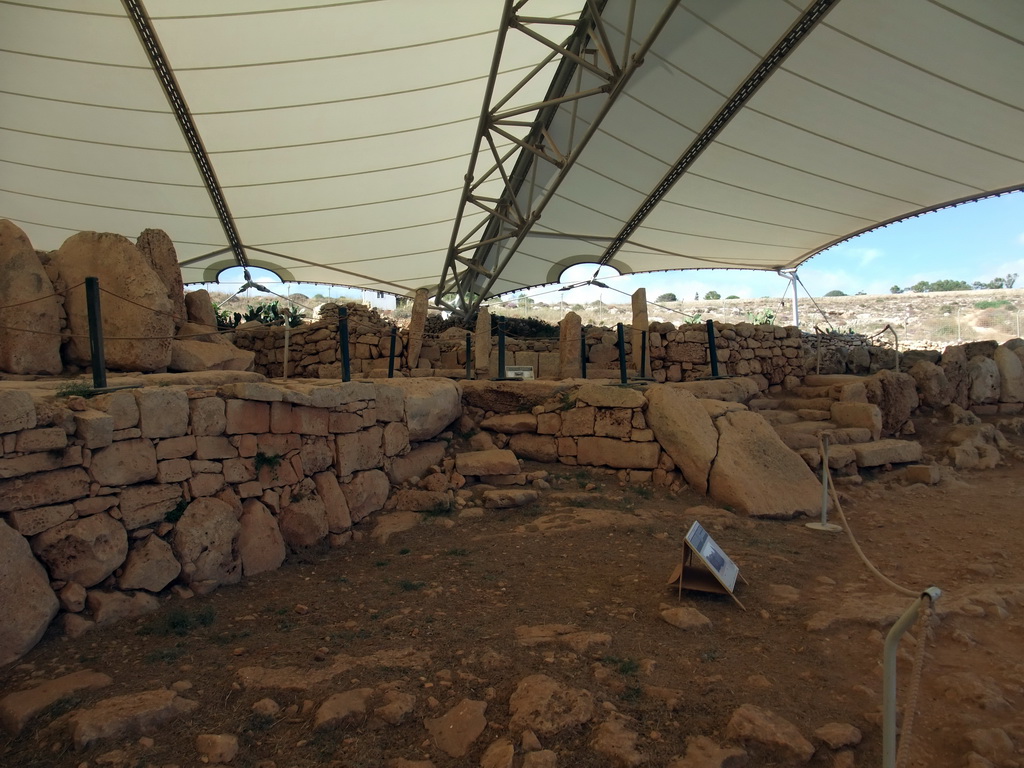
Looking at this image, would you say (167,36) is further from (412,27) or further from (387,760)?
(387,760)

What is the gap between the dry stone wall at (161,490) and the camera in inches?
133

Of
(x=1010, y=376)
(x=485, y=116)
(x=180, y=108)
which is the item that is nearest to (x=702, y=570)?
(x=485, y=116)

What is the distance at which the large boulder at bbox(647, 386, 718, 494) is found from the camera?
22.3ft

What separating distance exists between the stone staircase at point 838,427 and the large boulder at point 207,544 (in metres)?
6.14

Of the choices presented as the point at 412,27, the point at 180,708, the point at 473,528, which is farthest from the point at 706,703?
the point at 412,27

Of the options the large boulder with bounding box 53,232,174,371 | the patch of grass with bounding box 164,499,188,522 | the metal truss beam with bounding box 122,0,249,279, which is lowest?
the patch of grass with bounding box 164,499,188,522

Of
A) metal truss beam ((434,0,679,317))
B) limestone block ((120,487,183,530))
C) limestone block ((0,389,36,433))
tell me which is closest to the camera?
limestone block ((0,389,36,433))

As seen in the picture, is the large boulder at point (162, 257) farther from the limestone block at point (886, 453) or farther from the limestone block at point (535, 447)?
the limestone block at point (886, 453)

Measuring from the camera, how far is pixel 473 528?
18.6 feet

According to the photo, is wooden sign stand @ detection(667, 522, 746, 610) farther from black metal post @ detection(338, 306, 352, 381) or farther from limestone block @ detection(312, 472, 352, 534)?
black metal post @ detection(338, 306, 352, 381)

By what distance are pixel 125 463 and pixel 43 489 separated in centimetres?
50

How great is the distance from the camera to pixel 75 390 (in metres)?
4.07

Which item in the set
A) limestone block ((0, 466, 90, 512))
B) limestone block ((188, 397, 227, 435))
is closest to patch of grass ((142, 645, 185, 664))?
limestone block ((0, 466, 90, 512))

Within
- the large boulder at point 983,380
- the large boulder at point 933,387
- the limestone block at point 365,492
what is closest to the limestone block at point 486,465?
the limestone block at point 365,492
